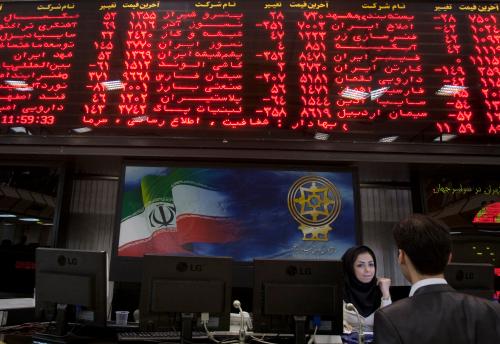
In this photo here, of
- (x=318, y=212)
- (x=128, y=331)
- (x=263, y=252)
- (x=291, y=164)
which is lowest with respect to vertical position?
(x=128, y=331)

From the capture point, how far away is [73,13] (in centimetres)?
320

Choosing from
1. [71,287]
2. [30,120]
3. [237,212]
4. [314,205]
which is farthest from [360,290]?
[30,120]

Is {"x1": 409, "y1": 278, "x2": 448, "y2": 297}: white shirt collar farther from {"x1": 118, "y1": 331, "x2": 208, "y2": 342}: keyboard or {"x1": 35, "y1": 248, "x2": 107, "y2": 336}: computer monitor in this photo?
{"x1": 35, "y1": 248, "x2": 107, "y2": 336}: computer monitor

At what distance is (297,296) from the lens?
1923 mm

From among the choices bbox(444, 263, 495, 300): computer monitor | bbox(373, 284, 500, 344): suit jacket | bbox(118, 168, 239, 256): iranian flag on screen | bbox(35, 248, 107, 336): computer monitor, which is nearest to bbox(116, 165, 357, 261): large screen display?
bbox(118, 168, 239, 256): iranian flag on screen

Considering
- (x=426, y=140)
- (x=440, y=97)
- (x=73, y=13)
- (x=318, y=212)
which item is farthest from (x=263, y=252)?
(x=73, y=13)

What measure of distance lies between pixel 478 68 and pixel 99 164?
2.98 m

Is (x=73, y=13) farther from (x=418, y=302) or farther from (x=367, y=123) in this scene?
(x=418, y=302)

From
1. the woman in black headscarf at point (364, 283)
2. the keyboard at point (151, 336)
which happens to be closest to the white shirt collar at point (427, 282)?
the keyboard at point (151, 336)

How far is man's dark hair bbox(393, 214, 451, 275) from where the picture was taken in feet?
4.37

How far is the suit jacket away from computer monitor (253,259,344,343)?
2.29 feet

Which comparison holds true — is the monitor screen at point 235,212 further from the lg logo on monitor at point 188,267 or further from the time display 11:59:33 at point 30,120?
the lg logo on monitor at point 188,267

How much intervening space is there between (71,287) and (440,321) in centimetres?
177

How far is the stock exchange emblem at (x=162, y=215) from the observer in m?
3.05
